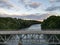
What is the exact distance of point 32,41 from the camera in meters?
78.0

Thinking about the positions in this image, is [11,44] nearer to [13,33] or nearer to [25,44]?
[25,44]

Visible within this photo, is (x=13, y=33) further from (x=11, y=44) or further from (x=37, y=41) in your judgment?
(x=11, y=44)

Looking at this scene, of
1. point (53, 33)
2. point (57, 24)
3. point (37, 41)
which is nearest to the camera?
point (53, 33)

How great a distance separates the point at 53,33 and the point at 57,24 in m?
39.3

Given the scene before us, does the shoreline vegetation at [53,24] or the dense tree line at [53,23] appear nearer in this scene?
the shoreline vegetation at [53,24]

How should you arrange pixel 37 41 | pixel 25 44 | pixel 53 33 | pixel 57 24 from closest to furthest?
pixel 53 33, pixel 37 41, pixel 25 44, pixel 57 24

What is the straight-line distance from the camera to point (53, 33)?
2940 inches

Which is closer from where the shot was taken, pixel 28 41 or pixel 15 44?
pixel 28 41

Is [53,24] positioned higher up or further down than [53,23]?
further down

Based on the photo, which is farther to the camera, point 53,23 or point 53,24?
point 53,23

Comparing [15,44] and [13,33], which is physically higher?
[13,33]

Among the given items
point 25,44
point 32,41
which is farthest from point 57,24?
point 32,41

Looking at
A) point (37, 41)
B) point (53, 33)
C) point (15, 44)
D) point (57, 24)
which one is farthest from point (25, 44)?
point (57, 24)

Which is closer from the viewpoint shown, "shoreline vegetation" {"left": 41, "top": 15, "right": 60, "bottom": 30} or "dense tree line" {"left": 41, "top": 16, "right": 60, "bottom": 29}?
"shoreline vegetation" {"left": 41, "top": 15, "right": 60, "bottom": 30}
